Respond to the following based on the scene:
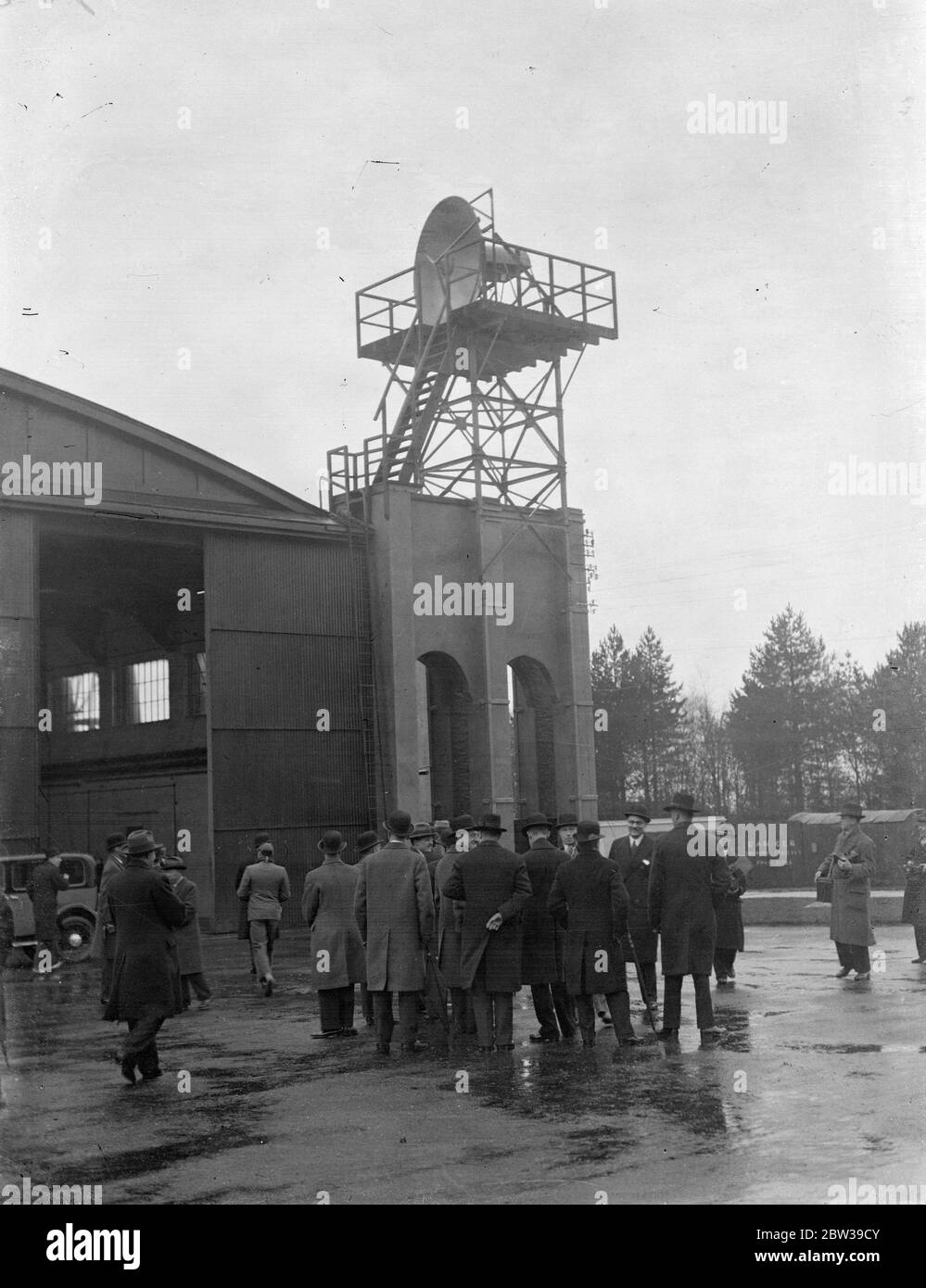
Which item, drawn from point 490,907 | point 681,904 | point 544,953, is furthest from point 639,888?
point 490,907

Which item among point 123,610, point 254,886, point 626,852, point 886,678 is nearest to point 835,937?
point 626,852

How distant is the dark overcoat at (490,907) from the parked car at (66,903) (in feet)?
33.7

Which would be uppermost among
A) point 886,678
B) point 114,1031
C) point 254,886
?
point 886,678

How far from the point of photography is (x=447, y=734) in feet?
98.9

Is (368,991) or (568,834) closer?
(368,991)

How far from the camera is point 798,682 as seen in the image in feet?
219

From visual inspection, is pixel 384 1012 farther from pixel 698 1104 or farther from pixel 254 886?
pixel 254 886

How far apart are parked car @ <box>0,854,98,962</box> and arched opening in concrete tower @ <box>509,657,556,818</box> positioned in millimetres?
11284

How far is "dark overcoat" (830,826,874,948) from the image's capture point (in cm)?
1462

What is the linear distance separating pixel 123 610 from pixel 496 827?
22424mm

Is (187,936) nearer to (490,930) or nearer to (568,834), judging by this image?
(568,834)

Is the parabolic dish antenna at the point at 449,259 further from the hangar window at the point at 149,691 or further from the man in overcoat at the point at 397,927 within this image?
the man in overcoat at the point at 397,927

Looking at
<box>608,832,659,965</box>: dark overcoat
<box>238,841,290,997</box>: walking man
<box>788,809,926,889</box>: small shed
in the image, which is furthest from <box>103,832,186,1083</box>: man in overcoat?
<box>788,809,926,889</box>: small shed

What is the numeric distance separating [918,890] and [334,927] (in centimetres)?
772
